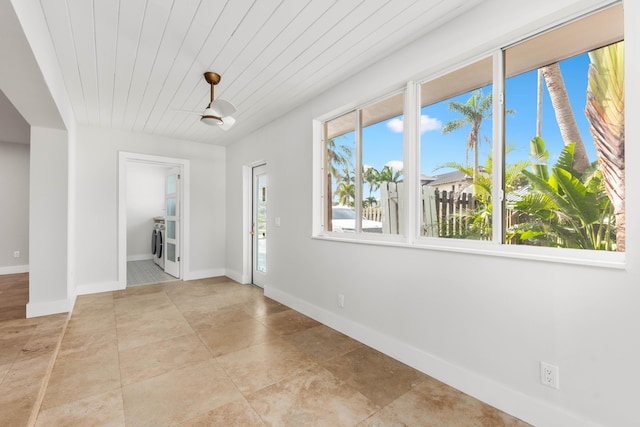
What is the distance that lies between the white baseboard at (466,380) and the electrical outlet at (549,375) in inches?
4.5

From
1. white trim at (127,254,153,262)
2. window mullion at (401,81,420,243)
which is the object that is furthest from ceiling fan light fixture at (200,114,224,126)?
white trim at (127,254,153,262)

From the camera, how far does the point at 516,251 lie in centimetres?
178

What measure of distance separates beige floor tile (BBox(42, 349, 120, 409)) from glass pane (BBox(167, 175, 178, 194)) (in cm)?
333

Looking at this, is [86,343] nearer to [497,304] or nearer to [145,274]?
[145,274]

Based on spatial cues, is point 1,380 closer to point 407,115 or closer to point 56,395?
point 56,395

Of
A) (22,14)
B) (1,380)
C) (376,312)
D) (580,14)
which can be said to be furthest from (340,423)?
(22,14)

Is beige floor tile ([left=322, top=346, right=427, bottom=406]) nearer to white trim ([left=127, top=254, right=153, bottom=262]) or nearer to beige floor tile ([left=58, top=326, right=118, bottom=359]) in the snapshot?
beige floor tile ([left=58, top=326, right=118, bottom=359])

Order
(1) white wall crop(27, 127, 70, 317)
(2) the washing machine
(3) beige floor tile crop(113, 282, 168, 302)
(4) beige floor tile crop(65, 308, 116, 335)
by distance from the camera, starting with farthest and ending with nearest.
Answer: (2) the washing machine, (3) beige floor tile crop(113, 282, 168, 302), (1) white wall crop(27, 127, 70, 317), (4) beige floor tile crop(65, 308, 116, 335)

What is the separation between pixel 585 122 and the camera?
160 centimetres

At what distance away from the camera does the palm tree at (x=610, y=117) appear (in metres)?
1.48

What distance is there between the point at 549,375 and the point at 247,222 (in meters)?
4.18

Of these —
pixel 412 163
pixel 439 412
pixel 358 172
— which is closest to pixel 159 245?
pixel 358 172

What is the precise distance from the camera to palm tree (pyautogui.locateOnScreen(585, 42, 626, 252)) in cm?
148

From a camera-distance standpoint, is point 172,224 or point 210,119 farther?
point 172,224
